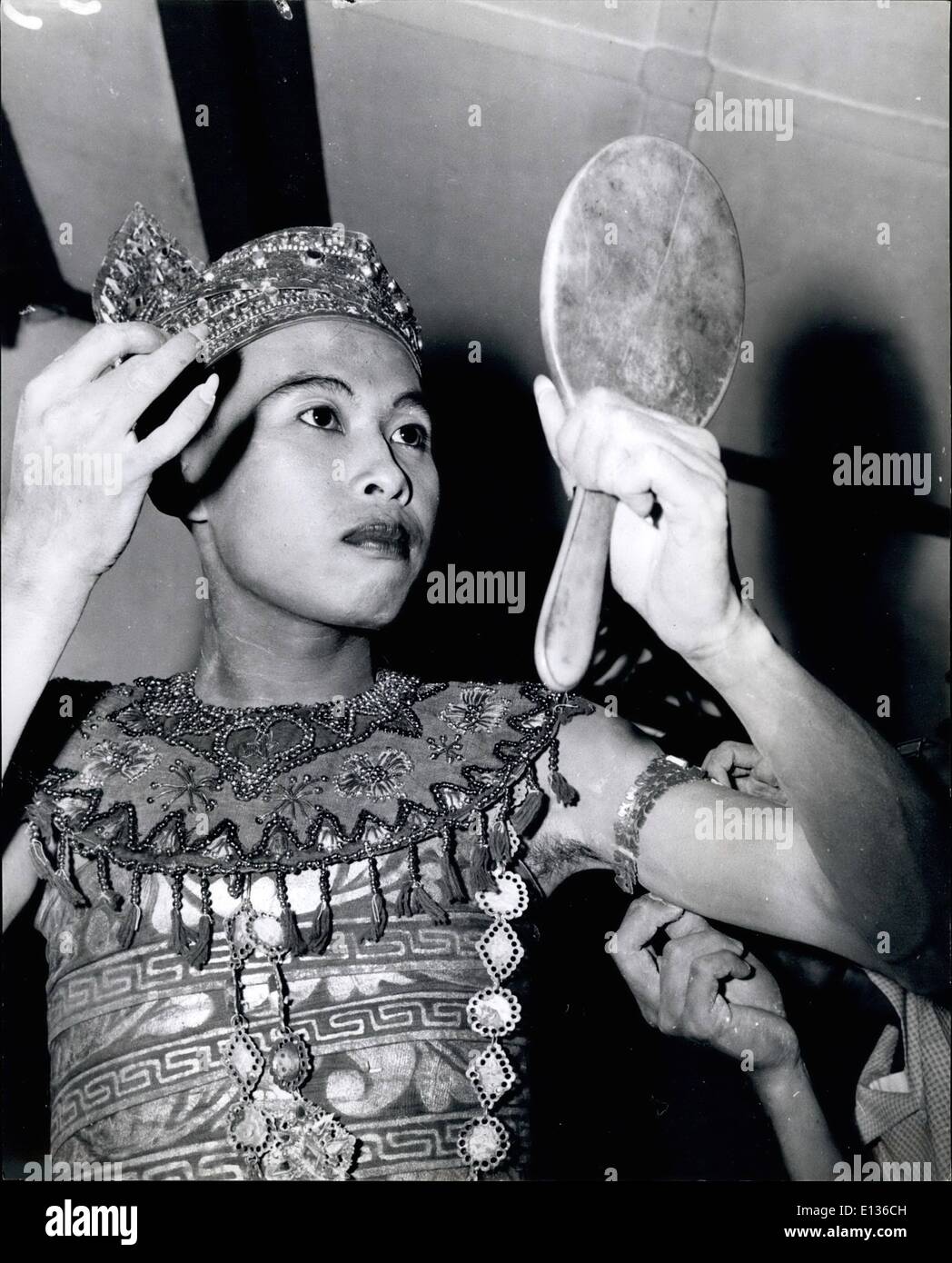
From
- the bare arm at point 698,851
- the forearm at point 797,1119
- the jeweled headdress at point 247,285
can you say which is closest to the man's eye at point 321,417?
the jeweled headdress at point 247,285

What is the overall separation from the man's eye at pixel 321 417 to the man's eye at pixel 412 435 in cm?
6

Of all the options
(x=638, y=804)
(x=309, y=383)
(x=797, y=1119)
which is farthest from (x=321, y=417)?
(x=797, y=1119)

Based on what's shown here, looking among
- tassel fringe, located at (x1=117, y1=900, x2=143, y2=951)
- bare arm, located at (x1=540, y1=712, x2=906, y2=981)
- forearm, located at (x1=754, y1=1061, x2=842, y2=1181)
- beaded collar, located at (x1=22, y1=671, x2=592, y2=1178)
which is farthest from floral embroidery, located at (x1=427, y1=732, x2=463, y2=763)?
forearm, located at (x1=754, y1=1061, x2=842, y2=1181)

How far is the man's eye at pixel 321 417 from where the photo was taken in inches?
53.6

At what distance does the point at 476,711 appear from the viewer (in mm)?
1415

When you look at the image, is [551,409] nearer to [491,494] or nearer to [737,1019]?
[737,1019]

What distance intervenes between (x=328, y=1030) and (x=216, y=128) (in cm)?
118

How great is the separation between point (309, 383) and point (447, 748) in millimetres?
384

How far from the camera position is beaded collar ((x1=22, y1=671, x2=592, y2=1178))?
1.27m

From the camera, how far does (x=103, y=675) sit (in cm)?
184

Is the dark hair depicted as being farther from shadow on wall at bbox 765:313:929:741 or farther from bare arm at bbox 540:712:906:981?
shadow on wall at bbox 765:313:929:741

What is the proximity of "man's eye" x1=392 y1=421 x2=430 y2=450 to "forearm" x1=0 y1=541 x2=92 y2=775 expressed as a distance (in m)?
0.37
